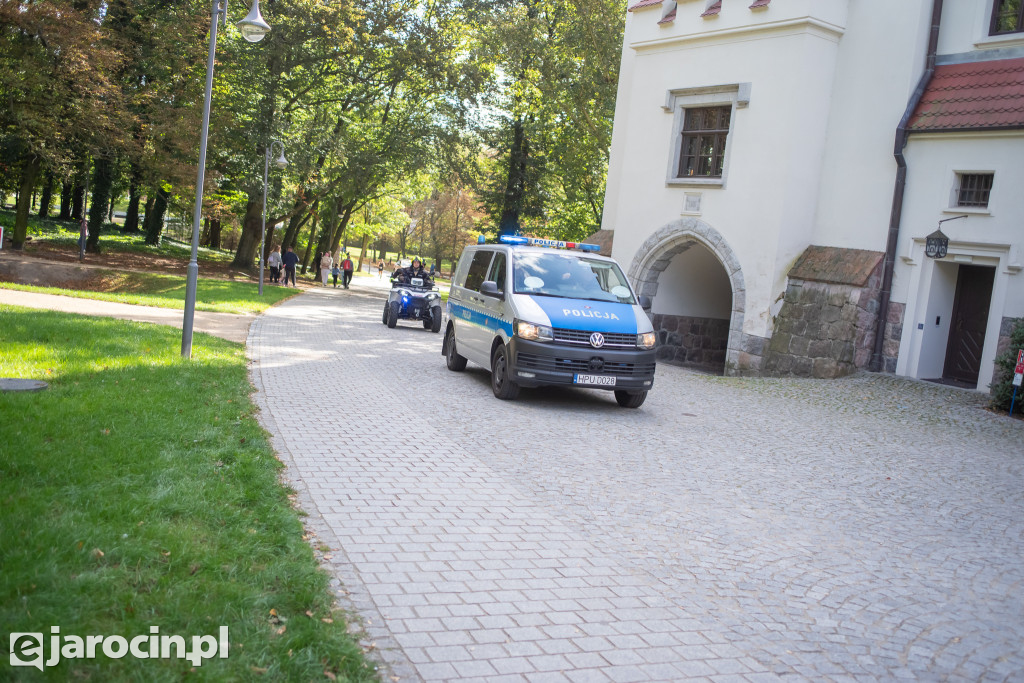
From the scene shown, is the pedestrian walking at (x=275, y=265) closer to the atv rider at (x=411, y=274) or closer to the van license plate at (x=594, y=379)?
the atv rider at (x=411, y=274)

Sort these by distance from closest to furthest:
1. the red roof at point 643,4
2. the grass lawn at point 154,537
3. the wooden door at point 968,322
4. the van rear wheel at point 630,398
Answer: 1. the grass lawn at point 154,537
2. the van rear wheel at point 630,398
3. the wooden door at point 968,322
4. the red roof at point 643,4

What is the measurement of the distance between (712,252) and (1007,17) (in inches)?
277

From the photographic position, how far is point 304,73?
109 feet

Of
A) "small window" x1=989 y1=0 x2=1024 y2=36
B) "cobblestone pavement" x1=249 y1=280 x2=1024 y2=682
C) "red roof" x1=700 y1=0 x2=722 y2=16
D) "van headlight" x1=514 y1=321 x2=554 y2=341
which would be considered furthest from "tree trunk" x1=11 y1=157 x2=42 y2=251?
"small window" x1=989 y1=0 x2=1024 y2=36

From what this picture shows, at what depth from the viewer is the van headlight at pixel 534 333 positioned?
11.0 metres

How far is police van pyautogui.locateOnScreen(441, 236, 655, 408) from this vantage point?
36.2ft

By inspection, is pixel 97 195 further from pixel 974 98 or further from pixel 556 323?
pixel 974 98

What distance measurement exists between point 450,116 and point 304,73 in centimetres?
605

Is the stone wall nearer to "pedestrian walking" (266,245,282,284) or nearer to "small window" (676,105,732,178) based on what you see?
"small window" (676,105,732,178)

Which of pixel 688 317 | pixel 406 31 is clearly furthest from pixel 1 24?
pixel 688 317

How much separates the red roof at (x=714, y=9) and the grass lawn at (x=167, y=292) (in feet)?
42.4

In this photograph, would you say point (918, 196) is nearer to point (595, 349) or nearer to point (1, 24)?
point (595, 349)

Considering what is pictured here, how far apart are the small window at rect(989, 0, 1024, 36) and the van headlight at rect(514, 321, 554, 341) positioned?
38.0ft

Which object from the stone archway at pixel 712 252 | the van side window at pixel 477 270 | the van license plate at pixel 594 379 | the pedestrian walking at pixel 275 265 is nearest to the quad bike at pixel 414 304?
the stone archway at pixel 712 252
